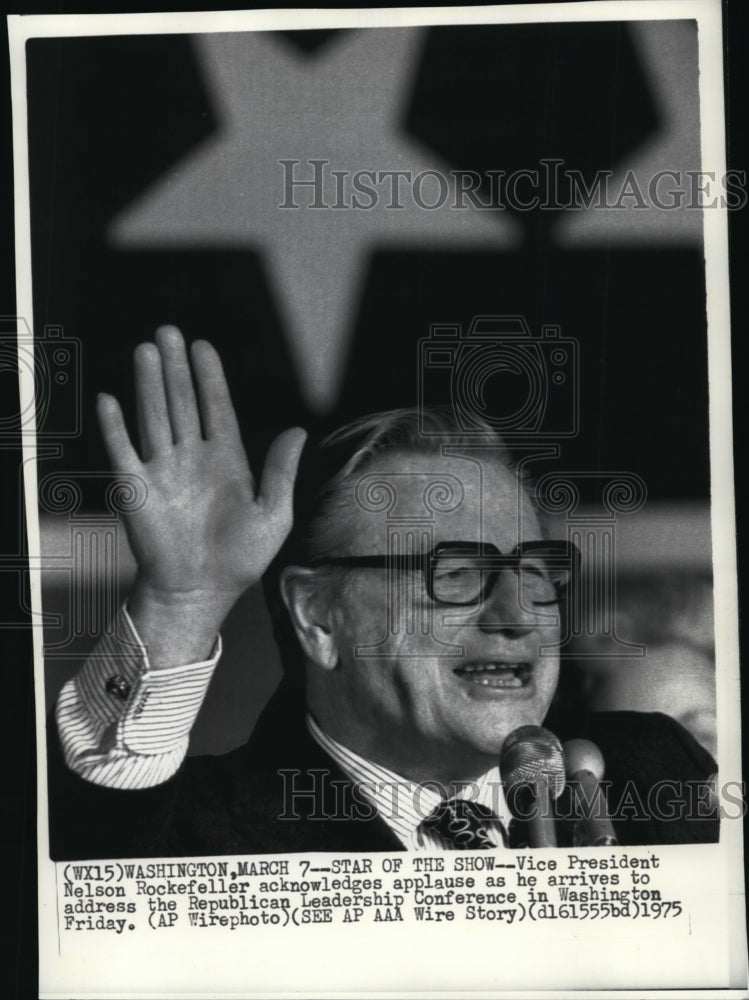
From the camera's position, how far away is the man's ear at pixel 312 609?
1.50 metres

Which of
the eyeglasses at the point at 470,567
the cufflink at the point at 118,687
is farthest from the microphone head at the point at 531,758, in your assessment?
the cufflink at the point at 118,687

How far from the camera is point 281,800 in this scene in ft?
4.96

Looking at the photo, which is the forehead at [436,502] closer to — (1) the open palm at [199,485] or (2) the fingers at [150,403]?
(1) the open palm at [199,485]

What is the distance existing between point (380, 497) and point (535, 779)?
56 centimetres

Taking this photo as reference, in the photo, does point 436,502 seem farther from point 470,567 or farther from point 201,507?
point 201,507

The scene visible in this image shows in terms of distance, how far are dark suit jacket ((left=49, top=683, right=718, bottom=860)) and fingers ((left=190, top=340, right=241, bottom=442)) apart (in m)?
0.46

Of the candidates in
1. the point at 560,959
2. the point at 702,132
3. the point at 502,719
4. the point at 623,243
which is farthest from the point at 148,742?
the point at 702,132

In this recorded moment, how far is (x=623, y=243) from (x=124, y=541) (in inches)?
40.1

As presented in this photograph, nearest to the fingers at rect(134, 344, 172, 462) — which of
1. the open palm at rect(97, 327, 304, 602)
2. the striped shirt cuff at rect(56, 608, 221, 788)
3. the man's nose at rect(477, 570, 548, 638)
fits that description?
the open palm at rect(97, 327, 304, 602)

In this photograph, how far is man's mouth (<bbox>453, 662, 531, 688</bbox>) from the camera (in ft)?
4.89

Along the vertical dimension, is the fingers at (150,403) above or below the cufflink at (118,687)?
above

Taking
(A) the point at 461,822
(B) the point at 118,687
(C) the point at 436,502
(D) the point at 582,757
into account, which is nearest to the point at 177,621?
(B) the point at 118,687

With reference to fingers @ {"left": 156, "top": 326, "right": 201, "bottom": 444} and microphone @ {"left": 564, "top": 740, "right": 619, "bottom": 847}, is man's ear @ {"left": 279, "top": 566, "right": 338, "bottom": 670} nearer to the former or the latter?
fingers @ {"left": 156, "top": 326, "right": 201, "bottom": 444}

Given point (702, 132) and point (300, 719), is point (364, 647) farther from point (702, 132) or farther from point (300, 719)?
point (702, 132)
